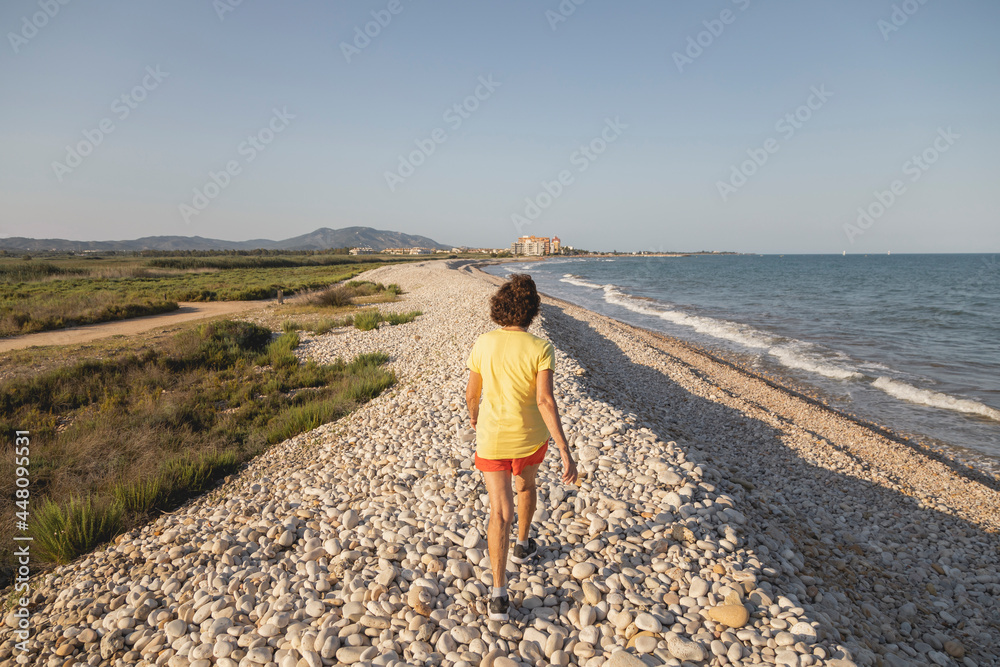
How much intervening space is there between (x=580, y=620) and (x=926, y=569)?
4.50 m

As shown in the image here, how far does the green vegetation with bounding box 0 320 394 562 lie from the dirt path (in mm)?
4966

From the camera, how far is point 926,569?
502 centimetres

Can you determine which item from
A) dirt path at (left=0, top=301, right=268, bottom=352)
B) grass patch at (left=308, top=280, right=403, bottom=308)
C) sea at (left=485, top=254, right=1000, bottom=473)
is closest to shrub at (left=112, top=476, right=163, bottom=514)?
sea at (left=485, top=254, right=1000, bottom=473)

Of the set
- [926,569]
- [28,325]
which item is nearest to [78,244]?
[28,325]

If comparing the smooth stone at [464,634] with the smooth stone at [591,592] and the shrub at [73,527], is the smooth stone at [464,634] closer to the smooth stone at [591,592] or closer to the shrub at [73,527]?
the smooth stone at [591,592]

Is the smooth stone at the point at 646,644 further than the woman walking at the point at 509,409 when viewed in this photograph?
No

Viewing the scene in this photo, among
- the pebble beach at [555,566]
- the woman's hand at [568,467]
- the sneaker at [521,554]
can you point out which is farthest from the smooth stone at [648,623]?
the woman's hand at [568,467]

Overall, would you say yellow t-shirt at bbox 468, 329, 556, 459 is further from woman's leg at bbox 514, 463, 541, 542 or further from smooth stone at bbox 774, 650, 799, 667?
smooth stone at bbox 774, 650, 799, 667

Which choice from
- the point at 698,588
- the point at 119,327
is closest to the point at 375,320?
the point at 119,327

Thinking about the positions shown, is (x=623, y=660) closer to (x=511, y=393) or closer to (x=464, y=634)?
(x=464, y=634)

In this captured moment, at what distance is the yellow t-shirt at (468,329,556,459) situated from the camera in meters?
3.04

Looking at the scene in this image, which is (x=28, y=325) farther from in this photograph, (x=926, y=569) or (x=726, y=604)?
(x=926, y=569)

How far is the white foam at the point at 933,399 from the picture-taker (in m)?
10.8

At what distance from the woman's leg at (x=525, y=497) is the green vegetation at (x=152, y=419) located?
435 cm
